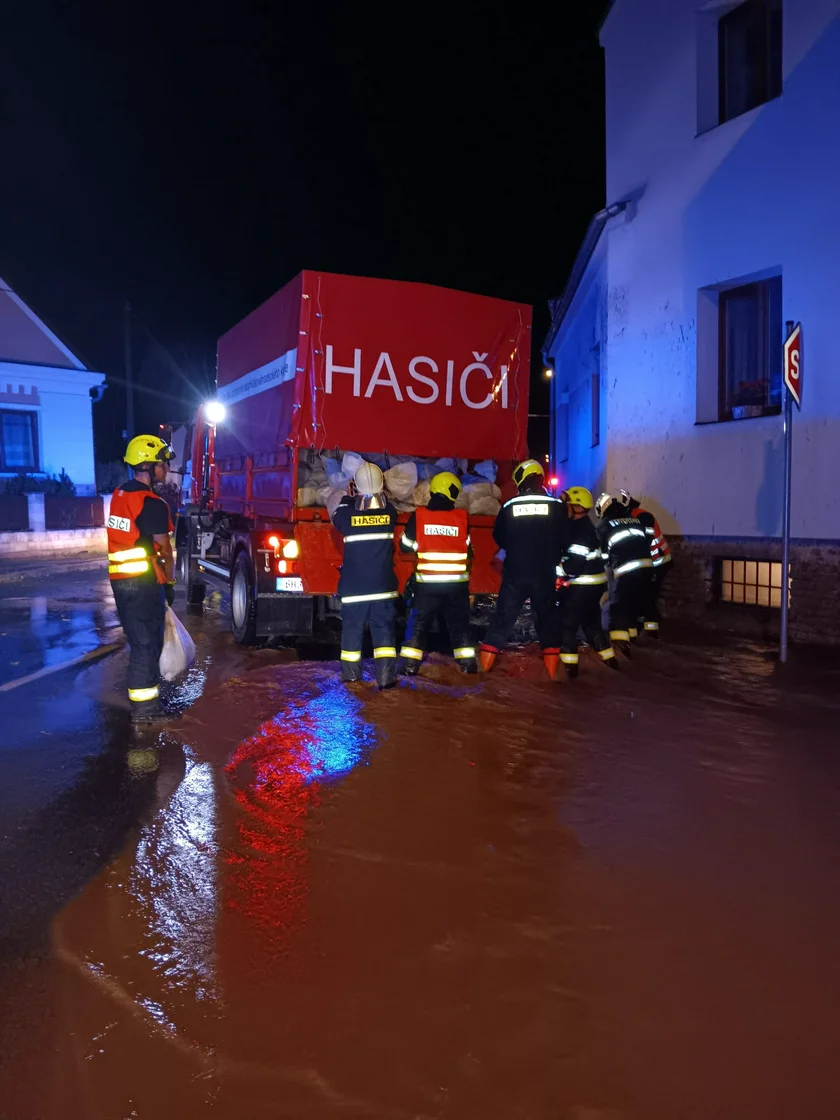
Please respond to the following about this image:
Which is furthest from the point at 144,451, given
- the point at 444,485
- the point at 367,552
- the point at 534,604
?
the point at 534,604

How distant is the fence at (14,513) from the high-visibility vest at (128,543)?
59.6 feet

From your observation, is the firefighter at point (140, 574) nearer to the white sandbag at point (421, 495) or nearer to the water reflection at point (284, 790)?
the water reflection at point (284, 790)

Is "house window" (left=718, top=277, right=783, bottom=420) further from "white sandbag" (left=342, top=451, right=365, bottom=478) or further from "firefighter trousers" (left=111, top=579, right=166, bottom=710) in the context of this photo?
"firefighter trousers" (left=111, top=579, right=166, bottom=710)

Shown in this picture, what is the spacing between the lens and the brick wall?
8578mm

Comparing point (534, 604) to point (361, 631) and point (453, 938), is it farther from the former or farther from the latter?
point (453, 938)

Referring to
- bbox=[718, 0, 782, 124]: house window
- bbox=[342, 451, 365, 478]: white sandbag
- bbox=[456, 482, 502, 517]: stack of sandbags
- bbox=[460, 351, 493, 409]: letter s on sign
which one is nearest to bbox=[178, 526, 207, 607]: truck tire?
bbox=[342, 451, 365, 478]: white sandbag

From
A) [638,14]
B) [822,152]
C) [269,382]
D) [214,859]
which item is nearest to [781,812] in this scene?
[214,859]

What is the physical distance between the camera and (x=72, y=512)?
24.0 metres

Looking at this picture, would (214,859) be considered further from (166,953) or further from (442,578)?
(442,578)

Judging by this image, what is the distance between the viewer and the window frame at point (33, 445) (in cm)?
2678

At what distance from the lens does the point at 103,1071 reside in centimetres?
245

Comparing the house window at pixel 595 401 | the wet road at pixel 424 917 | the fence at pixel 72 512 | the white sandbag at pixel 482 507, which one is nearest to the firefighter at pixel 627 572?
the white sandbag at pixel 482 507

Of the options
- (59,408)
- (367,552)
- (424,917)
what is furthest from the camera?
(59,408)

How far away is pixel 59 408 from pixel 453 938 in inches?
1103
